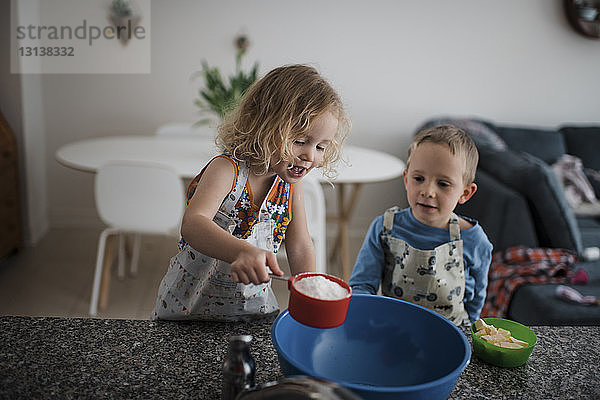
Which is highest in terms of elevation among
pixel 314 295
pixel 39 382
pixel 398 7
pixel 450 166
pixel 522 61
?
pixel 398 7

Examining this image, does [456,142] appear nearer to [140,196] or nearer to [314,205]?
[314,205]

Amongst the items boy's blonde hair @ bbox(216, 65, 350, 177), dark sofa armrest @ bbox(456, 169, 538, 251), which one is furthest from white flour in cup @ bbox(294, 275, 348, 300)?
dark sofa armrest @ bbox(456, 169, 538, 251)

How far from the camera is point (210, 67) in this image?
3.75m

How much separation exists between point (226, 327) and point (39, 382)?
32 cm

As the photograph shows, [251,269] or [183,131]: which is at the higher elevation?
[251,269]

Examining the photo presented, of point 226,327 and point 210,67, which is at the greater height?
point 210,67

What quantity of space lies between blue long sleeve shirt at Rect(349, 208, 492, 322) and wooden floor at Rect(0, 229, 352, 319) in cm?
159

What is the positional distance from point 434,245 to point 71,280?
239cm

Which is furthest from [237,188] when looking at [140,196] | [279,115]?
[140,196]

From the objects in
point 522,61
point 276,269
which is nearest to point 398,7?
point 522,61

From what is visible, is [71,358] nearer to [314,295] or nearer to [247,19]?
[314,295]

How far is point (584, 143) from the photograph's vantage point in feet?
12.5

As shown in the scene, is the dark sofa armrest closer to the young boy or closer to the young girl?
the young boy

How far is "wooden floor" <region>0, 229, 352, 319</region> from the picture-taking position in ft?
9.04
